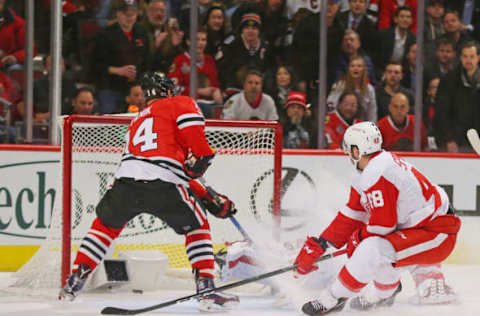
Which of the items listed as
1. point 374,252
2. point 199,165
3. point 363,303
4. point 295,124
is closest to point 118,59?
point 295,124

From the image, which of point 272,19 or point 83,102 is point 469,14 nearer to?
point 272,19

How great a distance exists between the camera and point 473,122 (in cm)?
519

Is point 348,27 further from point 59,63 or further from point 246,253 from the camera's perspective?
point 246,253

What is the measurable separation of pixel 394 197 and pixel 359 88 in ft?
7.53

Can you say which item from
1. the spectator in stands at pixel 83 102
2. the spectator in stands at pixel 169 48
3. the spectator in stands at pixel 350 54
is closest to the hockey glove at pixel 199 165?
the spectator in stands at pixel 83 102

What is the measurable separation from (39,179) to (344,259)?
71.6 inches

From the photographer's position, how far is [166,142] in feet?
10.5

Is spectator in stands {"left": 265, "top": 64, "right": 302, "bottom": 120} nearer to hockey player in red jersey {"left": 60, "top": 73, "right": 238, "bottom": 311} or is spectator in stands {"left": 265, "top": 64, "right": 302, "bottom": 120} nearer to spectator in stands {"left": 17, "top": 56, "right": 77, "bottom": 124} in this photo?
spectator in stands {"left": 17, "top": 56, "right": 77, "bottom": 124}

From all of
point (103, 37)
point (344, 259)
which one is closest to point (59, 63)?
point (103, 37)

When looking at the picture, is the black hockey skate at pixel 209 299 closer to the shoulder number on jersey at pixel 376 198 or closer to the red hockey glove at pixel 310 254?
the red hockey glove at pixel 310 254

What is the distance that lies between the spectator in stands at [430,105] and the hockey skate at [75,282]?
9.00ft

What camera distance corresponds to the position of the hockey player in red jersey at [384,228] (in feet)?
9.71

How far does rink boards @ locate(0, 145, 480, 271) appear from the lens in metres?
4.30

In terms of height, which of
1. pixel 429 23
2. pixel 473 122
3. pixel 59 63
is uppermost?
pixel 429 23
